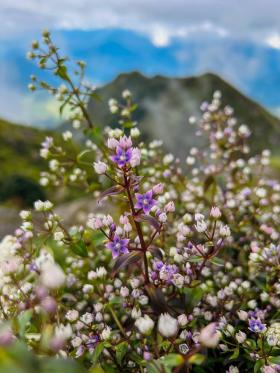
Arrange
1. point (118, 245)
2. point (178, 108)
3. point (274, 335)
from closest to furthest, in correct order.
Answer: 1. point (118, 245)
2. point (274, 335)
3. point (178, 108)

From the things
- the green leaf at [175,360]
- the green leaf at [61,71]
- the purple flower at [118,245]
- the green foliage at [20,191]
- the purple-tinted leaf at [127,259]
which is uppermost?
the green foliage at [20,191]

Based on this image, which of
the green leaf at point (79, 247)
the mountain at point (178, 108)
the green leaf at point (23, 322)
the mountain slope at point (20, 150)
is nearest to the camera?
the green leaf at point (23, 322)

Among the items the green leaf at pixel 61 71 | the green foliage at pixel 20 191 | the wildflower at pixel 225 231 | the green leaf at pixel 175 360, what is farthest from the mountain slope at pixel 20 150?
the green leaf at pixel 175 360

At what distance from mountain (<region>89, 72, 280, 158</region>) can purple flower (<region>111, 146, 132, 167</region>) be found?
9907mm

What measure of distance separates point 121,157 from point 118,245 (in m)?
0.49

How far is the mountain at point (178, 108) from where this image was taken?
12.5 metres

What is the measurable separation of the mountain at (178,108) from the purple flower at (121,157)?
390 inches

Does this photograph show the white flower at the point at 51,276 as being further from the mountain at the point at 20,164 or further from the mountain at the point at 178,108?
the mountain at the point at 178,108

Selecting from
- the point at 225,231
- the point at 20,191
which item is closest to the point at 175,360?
the point at 225,231

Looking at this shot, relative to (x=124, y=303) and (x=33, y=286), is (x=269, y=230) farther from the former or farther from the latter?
(x=33, y=286)

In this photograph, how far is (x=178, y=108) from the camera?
44.4 ft

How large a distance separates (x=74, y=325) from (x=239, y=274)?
5.47 feet

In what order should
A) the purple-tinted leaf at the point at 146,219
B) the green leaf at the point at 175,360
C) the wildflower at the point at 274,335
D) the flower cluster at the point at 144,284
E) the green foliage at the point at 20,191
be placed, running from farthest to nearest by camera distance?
the green foliage at the point at 20,191, the wildflower at the point at 274,335, the purple-tinted leaf at the point at 146,219, the flower cluster at the point at 144,284, the green leaf at the point at 175,360

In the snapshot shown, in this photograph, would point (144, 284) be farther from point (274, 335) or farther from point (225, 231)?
point (274, 335)
